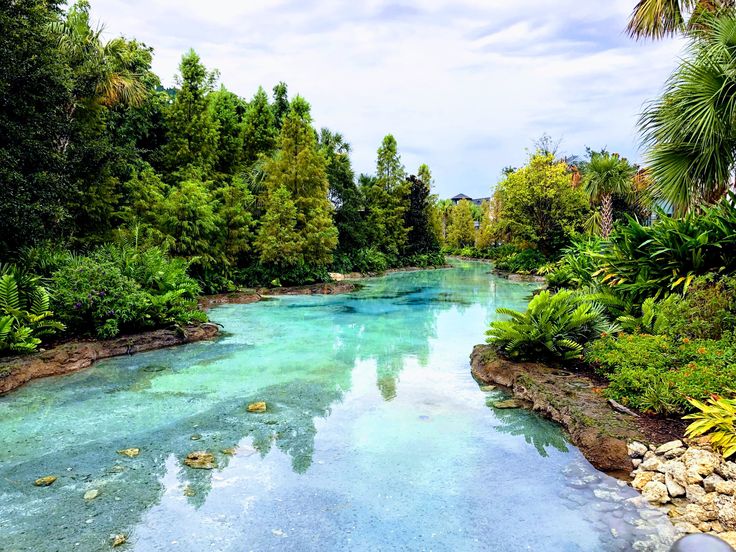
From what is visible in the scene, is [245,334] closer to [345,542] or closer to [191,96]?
[345,542]

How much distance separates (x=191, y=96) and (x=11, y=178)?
11465 mm

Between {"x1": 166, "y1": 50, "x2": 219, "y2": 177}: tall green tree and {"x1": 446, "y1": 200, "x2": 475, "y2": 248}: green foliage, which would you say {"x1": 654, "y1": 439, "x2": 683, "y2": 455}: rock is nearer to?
{"x1": 166, "y1": 50, "x2": 219, "y2": 177}: tall green tree

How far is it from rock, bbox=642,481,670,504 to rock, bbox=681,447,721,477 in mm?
251

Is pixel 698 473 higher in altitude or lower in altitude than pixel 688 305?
lower

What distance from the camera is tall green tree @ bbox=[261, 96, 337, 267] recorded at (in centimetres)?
1781

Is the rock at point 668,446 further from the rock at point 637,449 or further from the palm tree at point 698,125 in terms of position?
the palm tree at point 698,125

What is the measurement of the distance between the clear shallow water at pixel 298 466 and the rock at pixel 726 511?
0.33 metres

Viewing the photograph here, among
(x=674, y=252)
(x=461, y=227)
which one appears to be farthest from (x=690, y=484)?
(x=461, y=227)

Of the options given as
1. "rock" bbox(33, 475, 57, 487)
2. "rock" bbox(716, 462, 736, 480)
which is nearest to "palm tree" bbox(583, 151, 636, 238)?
"rock" bbox(716, 462, 736, 480)

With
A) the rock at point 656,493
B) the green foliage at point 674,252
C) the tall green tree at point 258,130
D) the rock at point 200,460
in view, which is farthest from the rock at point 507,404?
the tall green tree at point 258,130

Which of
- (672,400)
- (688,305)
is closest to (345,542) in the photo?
(672,400)

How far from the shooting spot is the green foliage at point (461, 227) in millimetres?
45188

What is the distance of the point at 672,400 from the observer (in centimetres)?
429

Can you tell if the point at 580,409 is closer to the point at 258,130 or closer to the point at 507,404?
the point at 507,404
